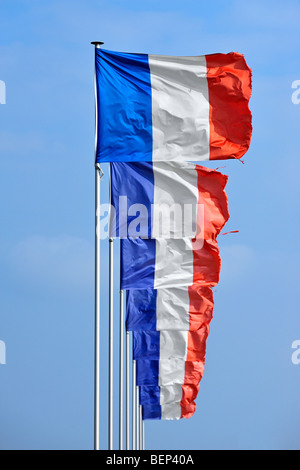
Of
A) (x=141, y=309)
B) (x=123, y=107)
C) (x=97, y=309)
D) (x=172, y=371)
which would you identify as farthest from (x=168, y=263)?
(x=172, y=371)

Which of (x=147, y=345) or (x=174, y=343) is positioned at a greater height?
(x=174, y=343)

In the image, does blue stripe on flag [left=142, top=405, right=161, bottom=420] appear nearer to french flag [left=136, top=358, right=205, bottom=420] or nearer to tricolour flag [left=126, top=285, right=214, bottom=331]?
french flag [left=136, top=358, right=205, bottom=420]

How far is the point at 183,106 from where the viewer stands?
1560 cm

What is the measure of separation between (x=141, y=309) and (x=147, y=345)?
5.02m

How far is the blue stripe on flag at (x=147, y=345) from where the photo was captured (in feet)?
96.7

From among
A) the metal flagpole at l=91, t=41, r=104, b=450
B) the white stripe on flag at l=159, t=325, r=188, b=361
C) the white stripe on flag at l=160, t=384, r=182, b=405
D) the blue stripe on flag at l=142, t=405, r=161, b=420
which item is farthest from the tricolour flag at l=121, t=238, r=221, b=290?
the blue stripe on flag at l=142, t=405, r=161, b=420

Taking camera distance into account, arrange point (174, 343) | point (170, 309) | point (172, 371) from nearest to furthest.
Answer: point (170, 309), point (174, 343), point (172, 371)

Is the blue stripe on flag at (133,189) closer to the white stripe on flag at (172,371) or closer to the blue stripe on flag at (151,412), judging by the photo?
the white stripe on flag at (172,371)

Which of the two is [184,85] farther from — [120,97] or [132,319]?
[132,319]

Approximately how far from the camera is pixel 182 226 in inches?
713

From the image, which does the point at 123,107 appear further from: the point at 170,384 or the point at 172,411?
the point at 172,411

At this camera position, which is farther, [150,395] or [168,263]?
[150,395]

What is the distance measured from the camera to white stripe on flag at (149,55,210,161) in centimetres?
1549
